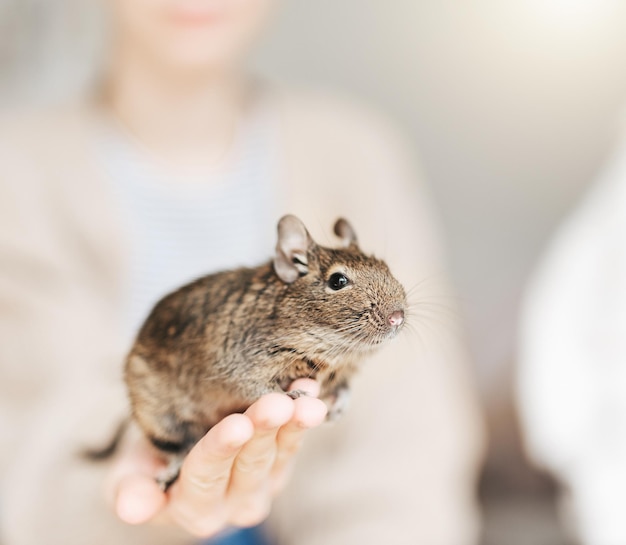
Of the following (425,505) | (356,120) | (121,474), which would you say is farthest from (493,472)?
(121,474)

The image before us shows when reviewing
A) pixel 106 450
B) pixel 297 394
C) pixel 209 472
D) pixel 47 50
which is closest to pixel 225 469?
pixel 209 472

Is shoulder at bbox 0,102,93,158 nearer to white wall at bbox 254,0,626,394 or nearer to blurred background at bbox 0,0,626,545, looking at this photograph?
blurred background at bbox 0,0,626,545

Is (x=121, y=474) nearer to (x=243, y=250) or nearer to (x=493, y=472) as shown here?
(x=243, y=250)

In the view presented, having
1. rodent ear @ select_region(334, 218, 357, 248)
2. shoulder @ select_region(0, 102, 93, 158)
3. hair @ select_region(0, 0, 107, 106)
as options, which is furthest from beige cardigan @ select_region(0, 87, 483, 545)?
hair @ select_region(0, 0, 107, 106)

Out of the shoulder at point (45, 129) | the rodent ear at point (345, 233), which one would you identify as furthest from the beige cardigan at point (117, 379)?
the rodent ear at point (345, 233)

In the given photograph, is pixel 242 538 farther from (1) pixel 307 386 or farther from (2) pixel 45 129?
(2) pixel 45 129
